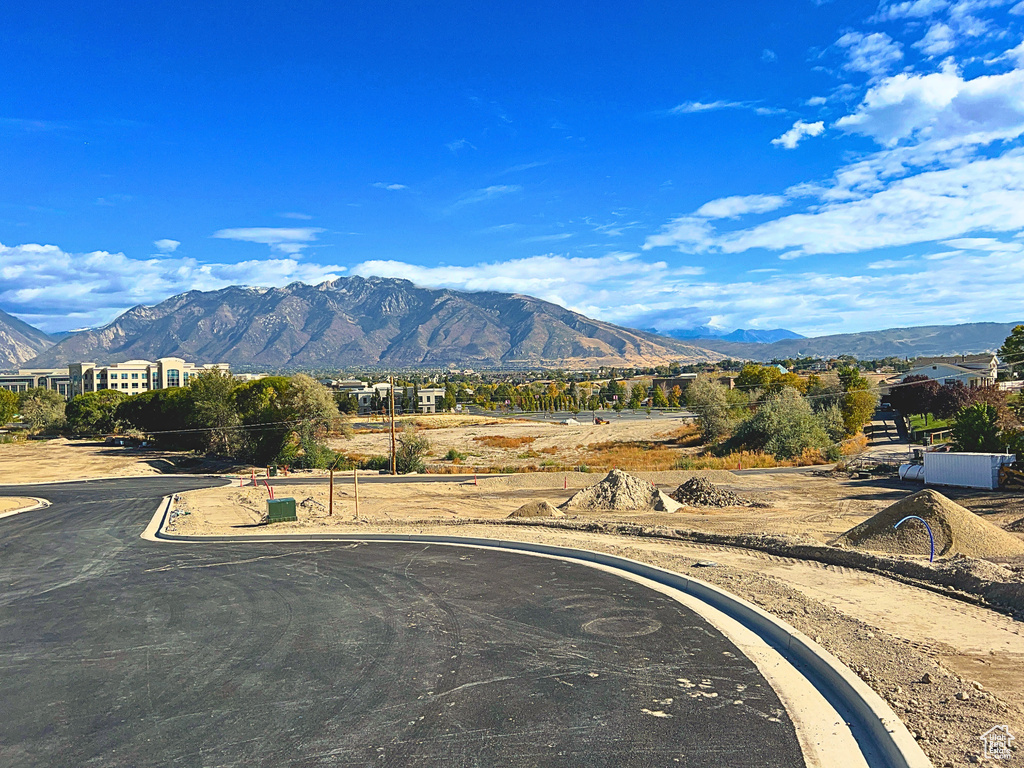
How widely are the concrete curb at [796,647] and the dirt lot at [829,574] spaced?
202 millimetres

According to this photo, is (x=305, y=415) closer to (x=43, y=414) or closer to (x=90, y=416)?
(x=90, y=416)

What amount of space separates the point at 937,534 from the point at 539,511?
13.9m

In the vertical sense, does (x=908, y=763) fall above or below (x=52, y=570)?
above

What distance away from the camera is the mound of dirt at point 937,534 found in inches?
622

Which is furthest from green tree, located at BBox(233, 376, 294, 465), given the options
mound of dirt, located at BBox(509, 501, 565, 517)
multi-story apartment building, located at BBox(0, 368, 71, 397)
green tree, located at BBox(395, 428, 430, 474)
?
multi-story apartment building, located at BBox(0, 368, 71, 397)

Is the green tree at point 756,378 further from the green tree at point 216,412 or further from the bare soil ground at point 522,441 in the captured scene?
the green tree at point 216,412

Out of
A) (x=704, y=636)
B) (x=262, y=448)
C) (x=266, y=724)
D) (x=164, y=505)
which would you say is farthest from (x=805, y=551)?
(x=262, y=448)

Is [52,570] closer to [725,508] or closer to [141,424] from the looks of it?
[725,508]

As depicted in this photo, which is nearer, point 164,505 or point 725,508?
point 725,508

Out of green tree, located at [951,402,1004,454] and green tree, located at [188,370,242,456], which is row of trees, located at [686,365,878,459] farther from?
green tree, located at [188,370,242,456]

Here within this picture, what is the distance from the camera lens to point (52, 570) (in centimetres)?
1697

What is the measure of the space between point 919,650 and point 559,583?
20.0ft

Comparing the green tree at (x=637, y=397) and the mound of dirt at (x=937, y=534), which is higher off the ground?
the green tree at (x=637, y=397)

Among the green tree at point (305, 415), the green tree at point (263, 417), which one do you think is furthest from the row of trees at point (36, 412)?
the green tree at point (305, 415)
